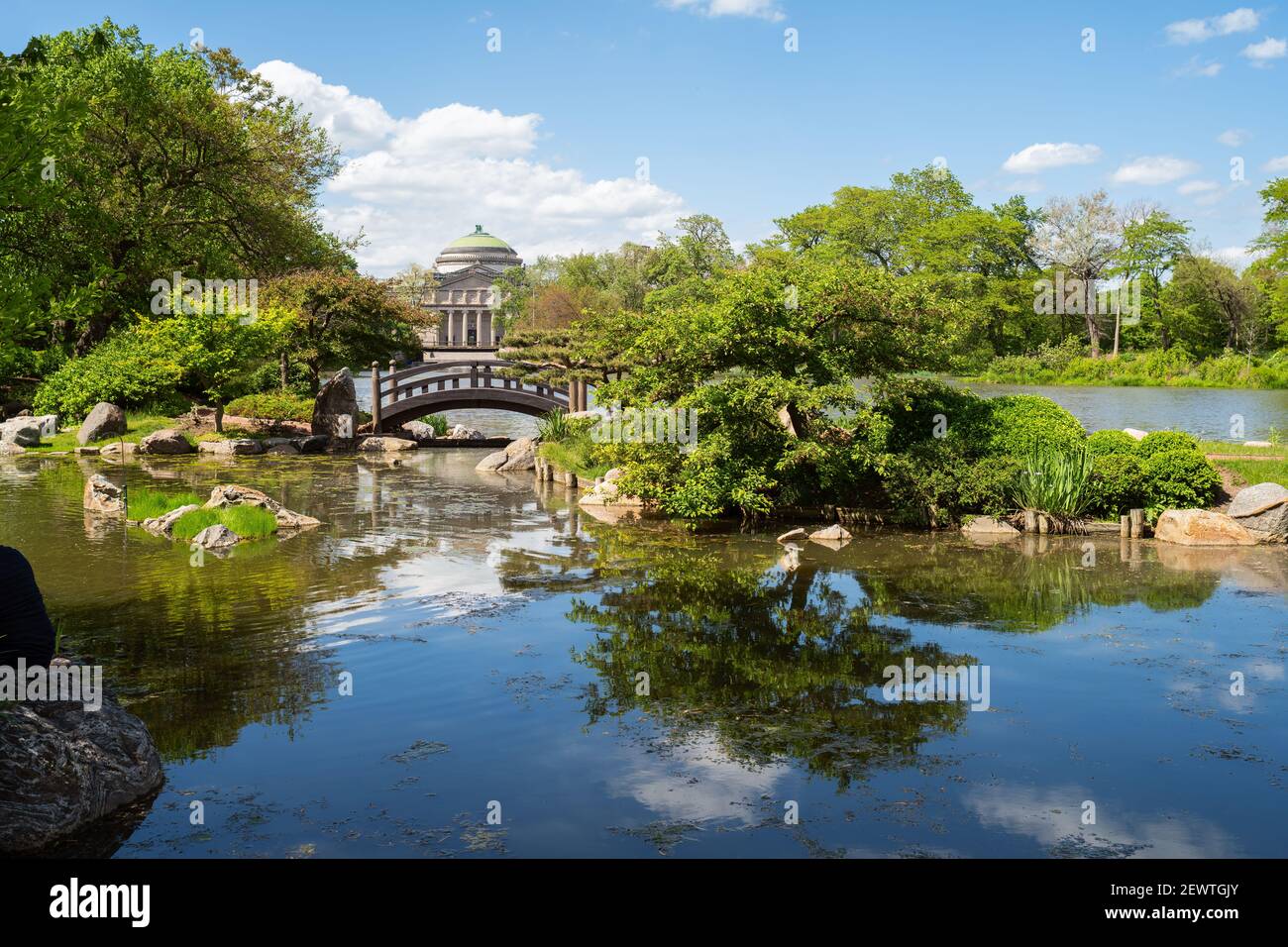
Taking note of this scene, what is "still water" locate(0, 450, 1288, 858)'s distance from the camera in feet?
19.2

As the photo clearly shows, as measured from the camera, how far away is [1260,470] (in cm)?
1730

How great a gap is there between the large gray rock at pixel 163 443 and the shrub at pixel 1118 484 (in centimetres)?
2180

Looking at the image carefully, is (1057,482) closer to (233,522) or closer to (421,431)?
(233,522)

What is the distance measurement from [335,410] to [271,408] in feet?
5.70

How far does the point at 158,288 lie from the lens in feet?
103

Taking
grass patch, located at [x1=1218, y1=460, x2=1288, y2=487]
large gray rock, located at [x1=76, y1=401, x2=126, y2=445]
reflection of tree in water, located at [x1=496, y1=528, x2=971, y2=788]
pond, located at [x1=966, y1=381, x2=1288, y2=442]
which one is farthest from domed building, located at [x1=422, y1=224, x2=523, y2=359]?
reflection of tree in water, located at [x1=496, y1=528, x2=971, y2=788]

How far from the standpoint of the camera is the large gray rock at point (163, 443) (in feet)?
88.8

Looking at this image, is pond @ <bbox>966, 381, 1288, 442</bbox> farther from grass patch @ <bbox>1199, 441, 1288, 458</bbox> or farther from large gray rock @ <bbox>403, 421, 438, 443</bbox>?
large gray rock @ <bbox>403, 421, 438, 443</bbox>

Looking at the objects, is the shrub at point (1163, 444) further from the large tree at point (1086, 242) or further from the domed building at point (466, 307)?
the domed building at point (466, 307)

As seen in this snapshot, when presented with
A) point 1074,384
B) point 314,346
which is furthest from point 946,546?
point 1074,384

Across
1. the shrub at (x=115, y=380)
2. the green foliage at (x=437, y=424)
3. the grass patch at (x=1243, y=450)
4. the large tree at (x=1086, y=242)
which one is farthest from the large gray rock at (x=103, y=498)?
the large tree at (x=1086, y=242)

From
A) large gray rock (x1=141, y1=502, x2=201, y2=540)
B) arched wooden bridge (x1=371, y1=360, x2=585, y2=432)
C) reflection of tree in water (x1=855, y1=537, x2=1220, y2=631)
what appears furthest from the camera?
arched wooden bridge (x1=371, y1=360, x2=585, y2=432)

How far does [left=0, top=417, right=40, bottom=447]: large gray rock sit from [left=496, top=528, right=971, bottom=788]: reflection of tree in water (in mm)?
20134
